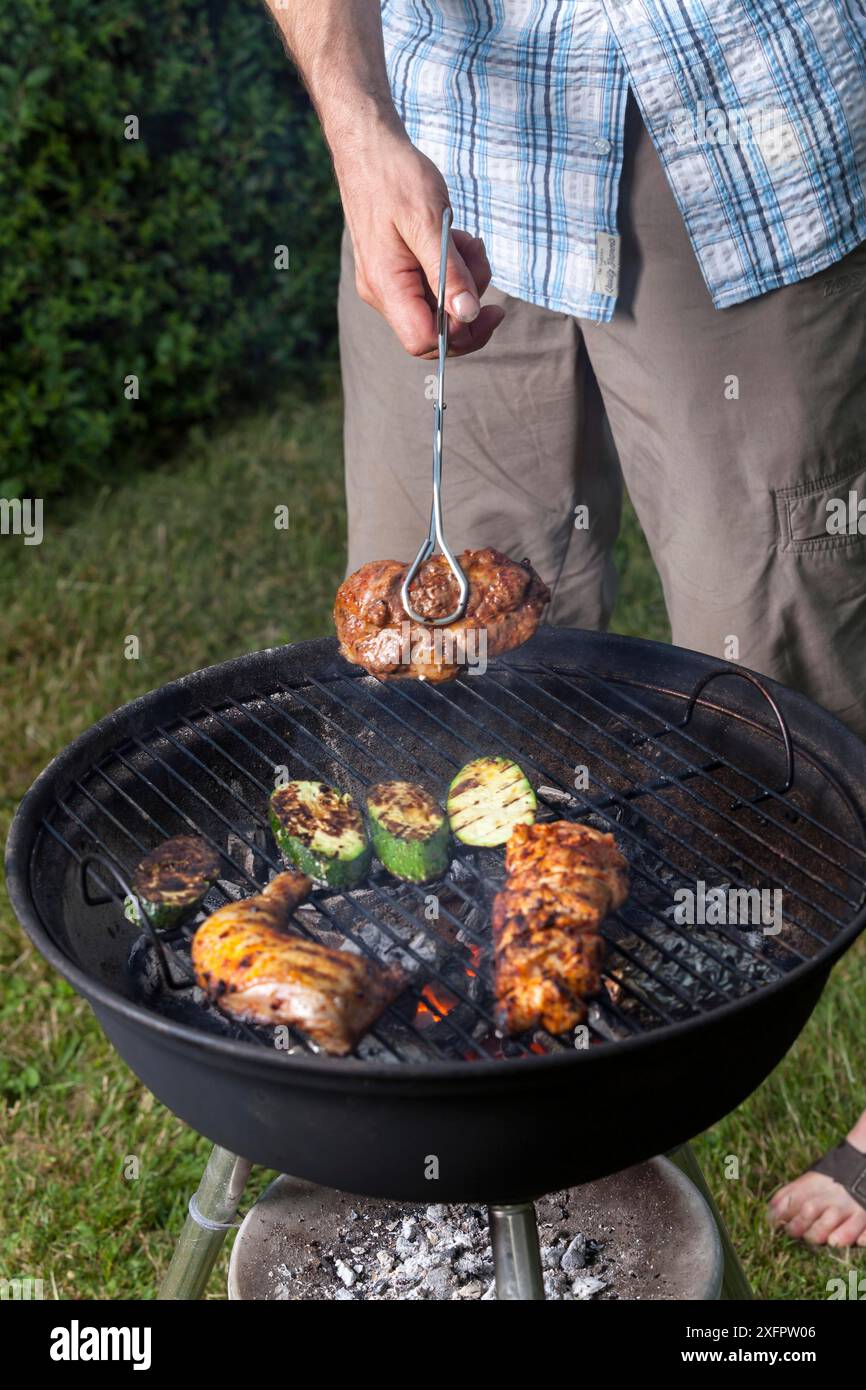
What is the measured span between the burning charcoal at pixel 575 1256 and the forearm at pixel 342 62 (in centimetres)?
172

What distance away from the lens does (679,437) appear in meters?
2.53

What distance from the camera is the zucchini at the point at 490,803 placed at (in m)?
2.08

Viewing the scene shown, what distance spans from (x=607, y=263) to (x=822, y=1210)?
6.08 feet

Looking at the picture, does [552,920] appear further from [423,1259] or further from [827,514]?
[827,514]

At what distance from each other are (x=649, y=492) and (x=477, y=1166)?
4.70 feet

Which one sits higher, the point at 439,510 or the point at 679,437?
the point at 679,437

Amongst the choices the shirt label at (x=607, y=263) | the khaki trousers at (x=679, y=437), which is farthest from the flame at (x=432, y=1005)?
the shirt label at (x=607, y=263)

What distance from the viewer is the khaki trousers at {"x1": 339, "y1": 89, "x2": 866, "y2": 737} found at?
2.47m

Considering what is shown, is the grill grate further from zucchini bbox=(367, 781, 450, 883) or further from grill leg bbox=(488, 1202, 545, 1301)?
grill leg bbox=(488, 1202, 545, 1301)

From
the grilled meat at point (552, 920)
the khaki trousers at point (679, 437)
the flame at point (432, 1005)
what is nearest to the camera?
the grilled meat at point (552, 920)

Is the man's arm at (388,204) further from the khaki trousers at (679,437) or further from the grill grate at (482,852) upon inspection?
the grill grate at (482,852)

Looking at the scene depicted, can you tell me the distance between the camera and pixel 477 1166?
1.62m

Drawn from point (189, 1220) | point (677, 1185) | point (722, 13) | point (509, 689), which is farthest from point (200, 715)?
point (722, 13)

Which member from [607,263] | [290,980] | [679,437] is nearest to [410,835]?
[290,980]
